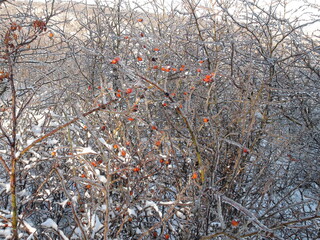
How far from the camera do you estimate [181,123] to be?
3.42 metres

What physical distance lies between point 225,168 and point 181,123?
3.91 ft

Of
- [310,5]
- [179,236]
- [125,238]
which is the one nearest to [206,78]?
[179,236]

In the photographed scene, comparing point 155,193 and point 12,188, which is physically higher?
point 12,188

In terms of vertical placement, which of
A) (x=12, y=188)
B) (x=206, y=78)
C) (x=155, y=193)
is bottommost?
(x=155, y=193)

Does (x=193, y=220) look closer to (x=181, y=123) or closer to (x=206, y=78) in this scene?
(x=206, y=78)

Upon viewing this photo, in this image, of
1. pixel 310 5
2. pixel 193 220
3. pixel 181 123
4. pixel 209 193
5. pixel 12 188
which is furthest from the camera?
pixel 181 123

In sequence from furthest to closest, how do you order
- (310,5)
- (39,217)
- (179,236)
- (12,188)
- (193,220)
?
1. (310,5)
2. (39,217)
3. (179,236)
4. (193,220)
5. (12,188)

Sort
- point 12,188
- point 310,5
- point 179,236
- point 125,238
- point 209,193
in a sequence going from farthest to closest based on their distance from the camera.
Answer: point 310,5 < point 125,238 < point 179,236 < point 209,193 < point 12,188

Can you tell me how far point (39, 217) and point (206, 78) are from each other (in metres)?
1.85

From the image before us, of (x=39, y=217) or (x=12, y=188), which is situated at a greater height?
(x=12, y=188)

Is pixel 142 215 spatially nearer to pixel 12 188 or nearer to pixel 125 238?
pixel 125 238

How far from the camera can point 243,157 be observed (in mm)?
2340

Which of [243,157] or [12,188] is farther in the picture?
[243,157]

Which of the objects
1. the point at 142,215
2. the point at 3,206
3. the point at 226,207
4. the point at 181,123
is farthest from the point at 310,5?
the point at 3,206
